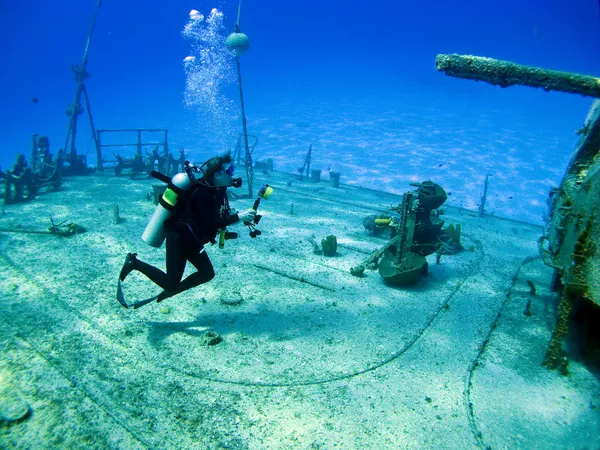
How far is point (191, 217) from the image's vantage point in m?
4.59

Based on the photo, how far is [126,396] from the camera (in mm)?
3705

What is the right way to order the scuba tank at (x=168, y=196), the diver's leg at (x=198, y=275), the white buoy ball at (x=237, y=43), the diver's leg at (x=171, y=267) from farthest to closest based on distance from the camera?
the white buoy ball at (x=237, y=43) < the diver's leg at (x=198, y=275) < the diver's leg at (x=171, y=267) < the scuba tank at (x=168, y=196)

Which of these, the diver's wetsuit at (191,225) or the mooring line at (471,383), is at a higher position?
the diver's wetsuit at (191,225)

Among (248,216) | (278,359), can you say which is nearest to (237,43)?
(248,216)

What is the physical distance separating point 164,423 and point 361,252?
268 inches

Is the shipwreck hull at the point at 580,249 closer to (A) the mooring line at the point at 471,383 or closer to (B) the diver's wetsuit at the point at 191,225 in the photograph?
(A) the mooring line at the point at 471,383

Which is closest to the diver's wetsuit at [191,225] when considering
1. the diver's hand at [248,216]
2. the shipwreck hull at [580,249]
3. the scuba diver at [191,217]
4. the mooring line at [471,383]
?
the scuba diver at [191,217]

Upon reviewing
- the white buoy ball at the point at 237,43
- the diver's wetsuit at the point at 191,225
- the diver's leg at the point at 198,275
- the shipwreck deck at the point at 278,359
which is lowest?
the shipwreck deck at the point at 278,359

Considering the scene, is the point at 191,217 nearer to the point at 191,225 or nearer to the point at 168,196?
the point at 191,225

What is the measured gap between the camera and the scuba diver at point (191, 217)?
4535mm

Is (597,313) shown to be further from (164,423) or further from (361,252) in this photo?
(164,423)

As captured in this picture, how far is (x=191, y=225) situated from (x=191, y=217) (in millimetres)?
118

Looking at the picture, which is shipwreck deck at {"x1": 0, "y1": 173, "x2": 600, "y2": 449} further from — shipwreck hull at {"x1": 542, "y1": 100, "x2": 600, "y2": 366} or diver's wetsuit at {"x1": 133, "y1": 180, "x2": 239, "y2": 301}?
diver's wetsuit at {"x1": 133, "y1": 180, "x2": 239, "y2": 301}

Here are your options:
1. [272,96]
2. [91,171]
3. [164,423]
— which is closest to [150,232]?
[164,423]
